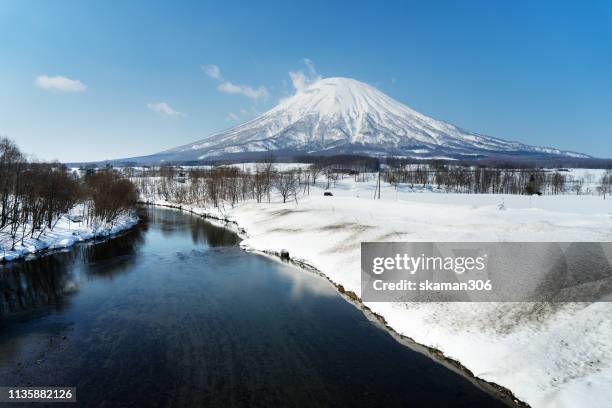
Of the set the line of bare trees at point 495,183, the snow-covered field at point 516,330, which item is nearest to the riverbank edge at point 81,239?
the snow-covered field at point 516,330

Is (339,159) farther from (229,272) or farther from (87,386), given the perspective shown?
(87,386)

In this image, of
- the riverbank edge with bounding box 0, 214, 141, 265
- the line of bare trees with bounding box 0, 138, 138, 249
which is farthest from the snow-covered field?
the line of bare trees with bounding box 0, 138, 138, 249

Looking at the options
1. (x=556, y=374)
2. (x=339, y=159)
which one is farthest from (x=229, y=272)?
(x=339, y=159)

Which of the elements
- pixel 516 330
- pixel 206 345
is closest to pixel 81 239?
pixel 206 345

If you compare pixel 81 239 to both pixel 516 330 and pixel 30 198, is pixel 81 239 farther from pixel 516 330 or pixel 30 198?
pixel 516 330

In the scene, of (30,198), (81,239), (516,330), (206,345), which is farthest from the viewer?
(81,239)

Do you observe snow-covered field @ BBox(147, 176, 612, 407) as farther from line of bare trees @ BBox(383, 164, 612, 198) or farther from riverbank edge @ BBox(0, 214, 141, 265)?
line of bare trees @ BBox(383, 164, 612, 198)

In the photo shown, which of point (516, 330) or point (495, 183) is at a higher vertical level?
point (495, 183)
